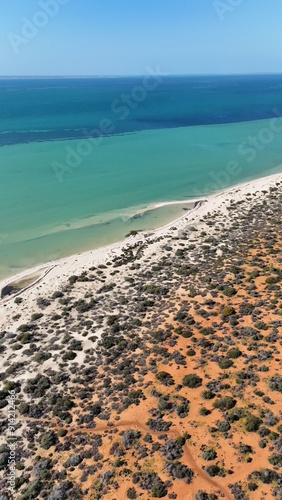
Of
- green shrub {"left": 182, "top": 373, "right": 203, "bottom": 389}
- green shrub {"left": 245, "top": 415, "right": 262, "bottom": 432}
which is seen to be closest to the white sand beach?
green shrub {"left": 182, "top": 373, "right": 203, "bottom": 389}

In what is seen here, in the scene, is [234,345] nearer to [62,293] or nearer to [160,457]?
[160,457]

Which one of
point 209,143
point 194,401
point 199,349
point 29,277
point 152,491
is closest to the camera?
point 152,491

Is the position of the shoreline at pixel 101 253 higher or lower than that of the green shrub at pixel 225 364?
higher

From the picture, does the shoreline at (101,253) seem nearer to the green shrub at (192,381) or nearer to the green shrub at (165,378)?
the green shrub at (165,378)

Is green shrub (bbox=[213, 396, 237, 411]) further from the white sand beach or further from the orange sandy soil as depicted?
the white sand beach

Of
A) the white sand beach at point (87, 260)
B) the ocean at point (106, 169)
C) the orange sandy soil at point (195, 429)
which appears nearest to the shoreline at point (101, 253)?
the white sand beach at point (87, 260)

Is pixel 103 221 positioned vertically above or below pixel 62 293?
above

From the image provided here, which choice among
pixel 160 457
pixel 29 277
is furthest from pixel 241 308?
pixel 29 277
